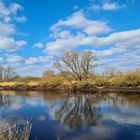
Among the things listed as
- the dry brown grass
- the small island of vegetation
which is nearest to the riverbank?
the small island of vegetation

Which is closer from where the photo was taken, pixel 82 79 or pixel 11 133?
pixel 11 133

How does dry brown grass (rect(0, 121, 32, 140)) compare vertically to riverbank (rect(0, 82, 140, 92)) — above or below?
below

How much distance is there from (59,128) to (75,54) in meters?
33.2

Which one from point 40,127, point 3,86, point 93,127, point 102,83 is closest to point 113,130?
point 93,127

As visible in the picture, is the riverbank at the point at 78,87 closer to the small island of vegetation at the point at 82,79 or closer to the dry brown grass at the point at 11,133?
the small island of vegetation at the point at 82,79

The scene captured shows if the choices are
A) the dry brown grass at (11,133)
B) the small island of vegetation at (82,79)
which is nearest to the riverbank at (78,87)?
the small island of vegetation at (82,79)

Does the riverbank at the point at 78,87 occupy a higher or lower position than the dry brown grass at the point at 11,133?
higher

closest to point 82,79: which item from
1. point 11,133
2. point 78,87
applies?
point 78,87

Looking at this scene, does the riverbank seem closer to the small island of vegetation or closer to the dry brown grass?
the small island of vegetation

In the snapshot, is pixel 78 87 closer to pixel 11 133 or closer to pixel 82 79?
pixel 82 79

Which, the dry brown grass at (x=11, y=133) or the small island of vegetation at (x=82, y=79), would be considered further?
the small island of vegetation at (x=82, y=79)

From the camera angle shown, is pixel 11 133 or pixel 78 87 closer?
pixel 11 133

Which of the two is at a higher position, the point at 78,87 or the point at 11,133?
the point at 78,87

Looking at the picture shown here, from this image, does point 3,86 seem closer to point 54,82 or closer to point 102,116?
point 54,82
